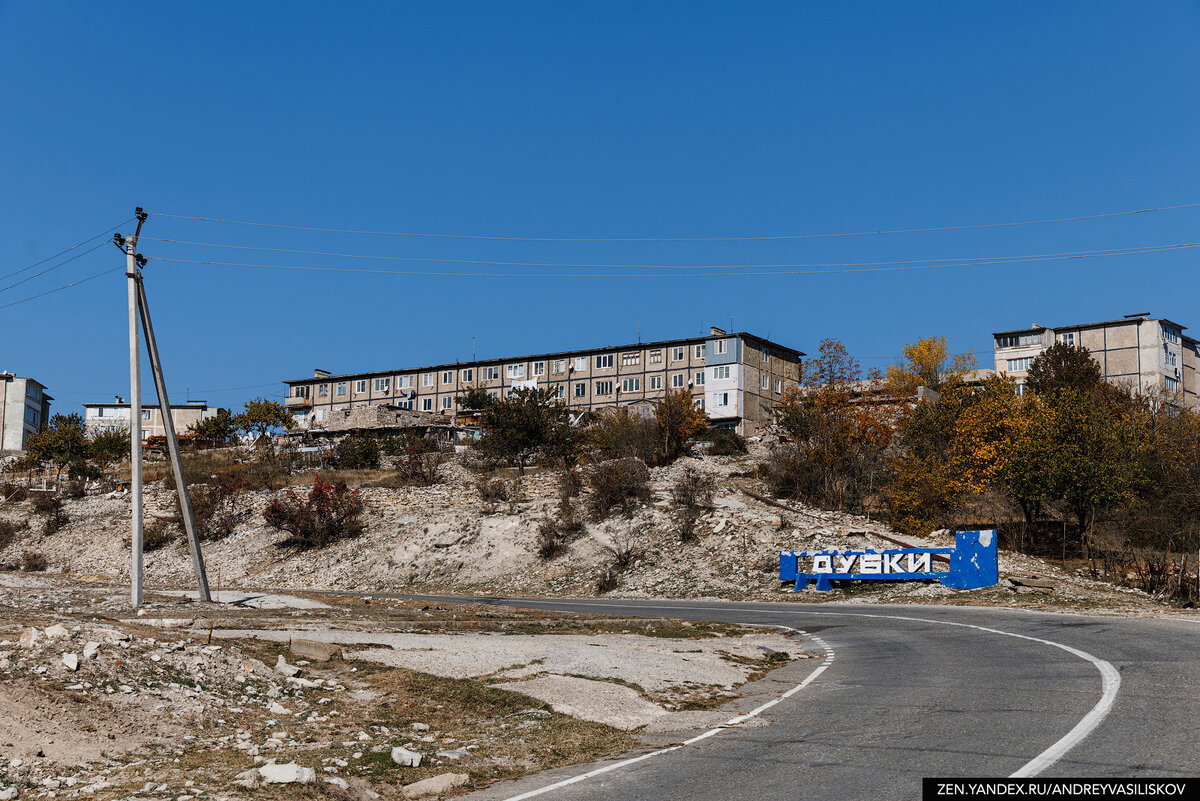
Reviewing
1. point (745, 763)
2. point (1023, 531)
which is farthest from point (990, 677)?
point (1023, 531)

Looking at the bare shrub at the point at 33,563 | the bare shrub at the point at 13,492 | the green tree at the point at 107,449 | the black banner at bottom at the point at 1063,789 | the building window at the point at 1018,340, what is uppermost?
the building window at the point at 1018,340

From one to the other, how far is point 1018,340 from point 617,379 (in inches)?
1727

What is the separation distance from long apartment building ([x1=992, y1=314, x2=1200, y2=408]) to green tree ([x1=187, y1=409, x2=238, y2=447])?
82.9 m

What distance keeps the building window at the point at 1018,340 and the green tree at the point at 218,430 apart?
277ft

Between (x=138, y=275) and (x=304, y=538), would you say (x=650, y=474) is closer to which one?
(x=304, y=538)

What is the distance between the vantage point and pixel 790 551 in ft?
139

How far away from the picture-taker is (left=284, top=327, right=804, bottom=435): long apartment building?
93312 mm

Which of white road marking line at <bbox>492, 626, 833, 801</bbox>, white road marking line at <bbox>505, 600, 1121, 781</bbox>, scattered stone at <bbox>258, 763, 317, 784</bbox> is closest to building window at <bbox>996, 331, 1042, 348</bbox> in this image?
white road marking line at <bbox>505, 600, 1121, 781</bbox>

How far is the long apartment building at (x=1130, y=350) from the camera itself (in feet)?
312

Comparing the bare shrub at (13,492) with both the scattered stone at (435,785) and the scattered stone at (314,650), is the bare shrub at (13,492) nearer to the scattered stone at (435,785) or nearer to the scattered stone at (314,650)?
the scattered stone at (314,650)

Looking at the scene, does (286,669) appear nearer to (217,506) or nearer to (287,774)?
(287,774)

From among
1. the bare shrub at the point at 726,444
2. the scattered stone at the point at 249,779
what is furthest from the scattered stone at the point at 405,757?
the bare shrub at the point at 726,444

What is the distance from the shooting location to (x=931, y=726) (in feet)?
36.3

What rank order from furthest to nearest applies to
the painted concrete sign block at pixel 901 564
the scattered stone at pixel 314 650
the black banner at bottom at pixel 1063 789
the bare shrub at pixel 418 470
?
the bare shrub at pixel 418 470 < the painted concrete sign block at pixel 901 564 < the scattered stone at pixel 314 650 < the black banner at bottom at pixel 1063 789
